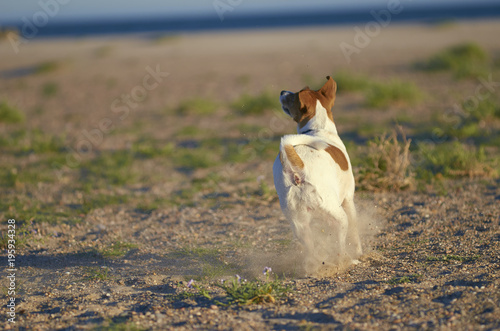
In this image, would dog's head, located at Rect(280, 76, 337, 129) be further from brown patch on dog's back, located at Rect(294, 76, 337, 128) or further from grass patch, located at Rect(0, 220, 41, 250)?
grass patch, located at Rect(0, 220, 41, 250)

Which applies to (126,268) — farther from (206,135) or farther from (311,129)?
(206,135)

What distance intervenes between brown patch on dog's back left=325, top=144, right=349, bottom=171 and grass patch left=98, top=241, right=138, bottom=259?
2.26 metres

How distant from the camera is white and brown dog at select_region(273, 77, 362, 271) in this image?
3.85 metres

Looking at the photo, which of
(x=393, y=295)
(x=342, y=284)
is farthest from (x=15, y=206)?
(x=393, y=295)

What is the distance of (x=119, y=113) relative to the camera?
528 inches

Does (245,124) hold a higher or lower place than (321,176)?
higher

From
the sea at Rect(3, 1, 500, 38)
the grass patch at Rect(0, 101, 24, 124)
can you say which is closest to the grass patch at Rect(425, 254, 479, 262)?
Answer: the grass patch at Rect(0, 101, 24, 124)

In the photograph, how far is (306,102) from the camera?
446cm

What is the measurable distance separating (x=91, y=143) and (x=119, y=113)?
3.29 metres

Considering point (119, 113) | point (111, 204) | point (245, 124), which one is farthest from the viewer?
point (119, 113)

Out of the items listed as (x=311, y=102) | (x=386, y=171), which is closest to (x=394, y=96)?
(x=386, y=171)

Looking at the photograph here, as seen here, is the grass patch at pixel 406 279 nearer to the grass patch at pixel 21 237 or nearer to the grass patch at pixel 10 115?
the grass patch at pixel 21 237

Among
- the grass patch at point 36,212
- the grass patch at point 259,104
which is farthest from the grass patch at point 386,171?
the grass patch at point 259,104

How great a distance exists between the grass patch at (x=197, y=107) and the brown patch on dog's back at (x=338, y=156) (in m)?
8.65
